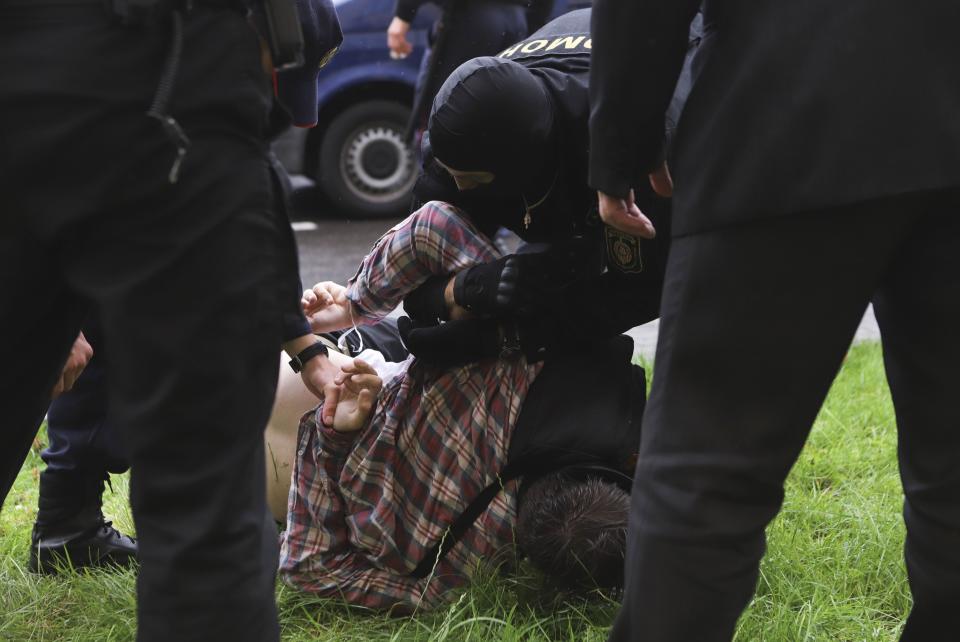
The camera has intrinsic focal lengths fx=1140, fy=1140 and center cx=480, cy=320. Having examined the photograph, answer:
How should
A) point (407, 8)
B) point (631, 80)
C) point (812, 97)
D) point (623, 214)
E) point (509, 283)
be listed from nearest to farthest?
point (812, 97) < point (631, 80) < point (623, 214) < point (509, 283) < point (407, 8)

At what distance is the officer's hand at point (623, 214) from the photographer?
5.37ft

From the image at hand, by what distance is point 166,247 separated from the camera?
1.28 m

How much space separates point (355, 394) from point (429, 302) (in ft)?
0.82

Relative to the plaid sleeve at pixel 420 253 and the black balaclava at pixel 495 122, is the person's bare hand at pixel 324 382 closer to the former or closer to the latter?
the plaid sleeve at pixel 420 253

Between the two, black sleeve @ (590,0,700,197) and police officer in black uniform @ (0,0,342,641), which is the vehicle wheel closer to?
black sleeve @ (590,0,700,197)

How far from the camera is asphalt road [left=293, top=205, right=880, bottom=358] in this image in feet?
18.3

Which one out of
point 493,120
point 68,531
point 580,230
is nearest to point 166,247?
point 493,120

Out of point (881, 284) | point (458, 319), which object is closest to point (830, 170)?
point (881, 284)

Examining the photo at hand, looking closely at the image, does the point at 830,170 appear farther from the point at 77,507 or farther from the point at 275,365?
the point at 77,507

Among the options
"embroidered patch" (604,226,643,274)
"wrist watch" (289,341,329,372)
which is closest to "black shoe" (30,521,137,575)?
"wrist watch" (289,341,329,372)

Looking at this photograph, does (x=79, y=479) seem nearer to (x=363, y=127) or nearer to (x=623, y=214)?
(x=623, y=214)

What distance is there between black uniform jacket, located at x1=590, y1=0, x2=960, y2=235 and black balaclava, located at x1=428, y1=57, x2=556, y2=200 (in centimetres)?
72

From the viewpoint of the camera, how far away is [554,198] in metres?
2.35

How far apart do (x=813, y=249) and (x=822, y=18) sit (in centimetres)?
28
